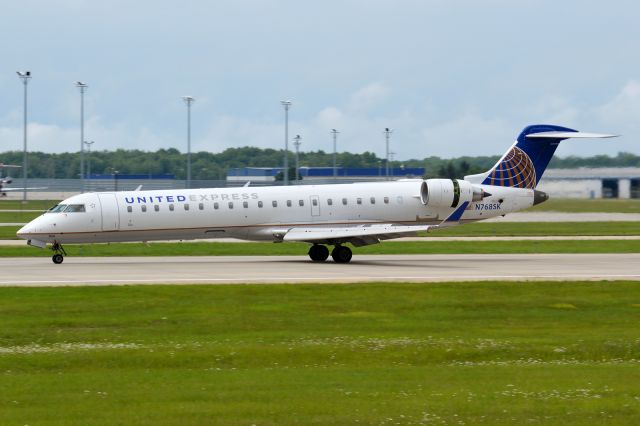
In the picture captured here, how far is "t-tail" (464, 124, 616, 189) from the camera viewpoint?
41.0 metres

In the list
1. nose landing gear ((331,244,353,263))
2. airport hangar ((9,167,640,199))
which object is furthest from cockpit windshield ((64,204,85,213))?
airport hangar ((9,167,640,199))

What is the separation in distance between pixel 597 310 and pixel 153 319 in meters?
9.82

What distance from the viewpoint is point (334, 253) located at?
37.9 metres

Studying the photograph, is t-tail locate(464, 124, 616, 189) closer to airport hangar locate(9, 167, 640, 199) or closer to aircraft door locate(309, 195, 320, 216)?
aircraft door locate(309, 195, 320, 216)

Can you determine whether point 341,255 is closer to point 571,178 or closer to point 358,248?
point 358,248

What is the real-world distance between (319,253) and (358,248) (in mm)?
7655

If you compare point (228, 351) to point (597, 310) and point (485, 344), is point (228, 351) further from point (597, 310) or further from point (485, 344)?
point (597, 310)

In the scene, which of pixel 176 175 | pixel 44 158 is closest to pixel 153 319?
pixel 176 175

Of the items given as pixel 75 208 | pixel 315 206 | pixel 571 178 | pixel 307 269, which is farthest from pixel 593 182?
pixel 75 208

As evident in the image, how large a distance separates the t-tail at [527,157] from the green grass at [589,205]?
40.6m

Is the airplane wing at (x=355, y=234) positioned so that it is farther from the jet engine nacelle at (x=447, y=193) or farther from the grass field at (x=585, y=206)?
the grass field at (x=585, y=206)

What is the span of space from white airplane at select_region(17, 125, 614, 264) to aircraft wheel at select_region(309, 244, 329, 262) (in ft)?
0.12

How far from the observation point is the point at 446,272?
32.8 metres

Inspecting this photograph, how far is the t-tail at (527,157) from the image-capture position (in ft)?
135
